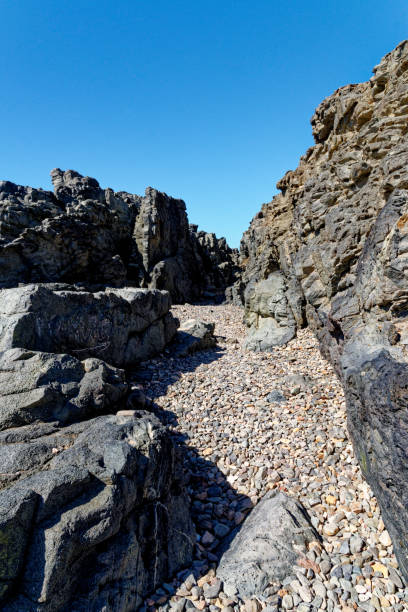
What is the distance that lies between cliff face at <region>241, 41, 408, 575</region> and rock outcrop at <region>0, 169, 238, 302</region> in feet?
58.9

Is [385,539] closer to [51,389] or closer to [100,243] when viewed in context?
[51,389]

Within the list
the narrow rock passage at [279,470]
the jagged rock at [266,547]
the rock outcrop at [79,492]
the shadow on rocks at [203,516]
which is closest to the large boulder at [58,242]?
the narrow rock passage at [279,470]

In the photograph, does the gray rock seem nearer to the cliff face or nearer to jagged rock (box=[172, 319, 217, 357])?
the cliff face

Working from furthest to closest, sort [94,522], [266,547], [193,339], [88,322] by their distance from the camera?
[193,339]
[88,322]
[266,547]
[94,522]

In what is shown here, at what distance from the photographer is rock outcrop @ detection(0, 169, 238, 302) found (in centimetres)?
2434

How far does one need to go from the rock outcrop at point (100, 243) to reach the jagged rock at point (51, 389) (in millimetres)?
20439

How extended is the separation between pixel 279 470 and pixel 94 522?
412 centimetres

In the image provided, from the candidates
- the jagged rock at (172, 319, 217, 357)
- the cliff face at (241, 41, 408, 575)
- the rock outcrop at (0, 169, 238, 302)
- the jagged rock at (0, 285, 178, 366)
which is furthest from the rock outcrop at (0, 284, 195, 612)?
the rock outcrop at (0, 169, 238, 302)

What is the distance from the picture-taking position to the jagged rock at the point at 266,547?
13.4ft

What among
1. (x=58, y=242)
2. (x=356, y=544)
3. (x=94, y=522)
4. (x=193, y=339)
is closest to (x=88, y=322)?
(x=193, y=339)

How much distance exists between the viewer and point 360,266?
311 inches

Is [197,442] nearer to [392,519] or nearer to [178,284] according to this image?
[392,519]

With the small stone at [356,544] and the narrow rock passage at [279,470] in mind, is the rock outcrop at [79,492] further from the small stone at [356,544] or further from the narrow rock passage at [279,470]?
the small stone at [356,544]

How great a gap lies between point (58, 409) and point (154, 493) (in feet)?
8.74
